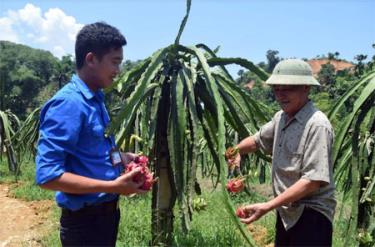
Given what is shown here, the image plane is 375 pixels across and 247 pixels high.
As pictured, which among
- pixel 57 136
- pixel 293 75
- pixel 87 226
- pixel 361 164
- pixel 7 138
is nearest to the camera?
pixel 57 136

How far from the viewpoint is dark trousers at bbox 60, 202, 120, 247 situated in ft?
6.42

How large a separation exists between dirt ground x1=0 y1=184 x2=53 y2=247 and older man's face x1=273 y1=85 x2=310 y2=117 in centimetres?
319

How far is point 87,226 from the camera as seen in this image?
197 centimetres

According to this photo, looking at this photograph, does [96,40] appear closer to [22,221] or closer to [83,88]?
[83,88]

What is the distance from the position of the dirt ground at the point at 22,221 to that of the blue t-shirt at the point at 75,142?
296 centimetres

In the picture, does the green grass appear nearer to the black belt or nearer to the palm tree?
the palm tree

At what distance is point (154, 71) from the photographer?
303cm

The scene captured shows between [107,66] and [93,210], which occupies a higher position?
[107,66]

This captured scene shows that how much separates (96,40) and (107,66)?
0.11 metres

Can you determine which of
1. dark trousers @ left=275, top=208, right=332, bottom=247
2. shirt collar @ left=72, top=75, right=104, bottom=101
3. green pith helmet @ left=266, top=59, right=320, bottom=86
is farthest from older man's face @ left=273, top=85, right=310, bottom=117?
shirt collar @ left=72, top=75, right=104, bottom=101

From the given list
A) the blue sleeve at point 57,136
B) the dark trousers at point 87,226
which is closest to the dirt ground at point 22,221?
the dark trousers at point 87,226

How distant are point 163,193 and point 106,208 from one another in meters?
1.16

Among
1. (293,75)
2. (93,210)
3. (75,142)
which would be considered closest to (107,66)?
(75,142)

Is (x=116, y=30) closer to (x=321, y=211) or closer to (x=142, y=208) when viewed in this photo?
(x=321, y=211)
